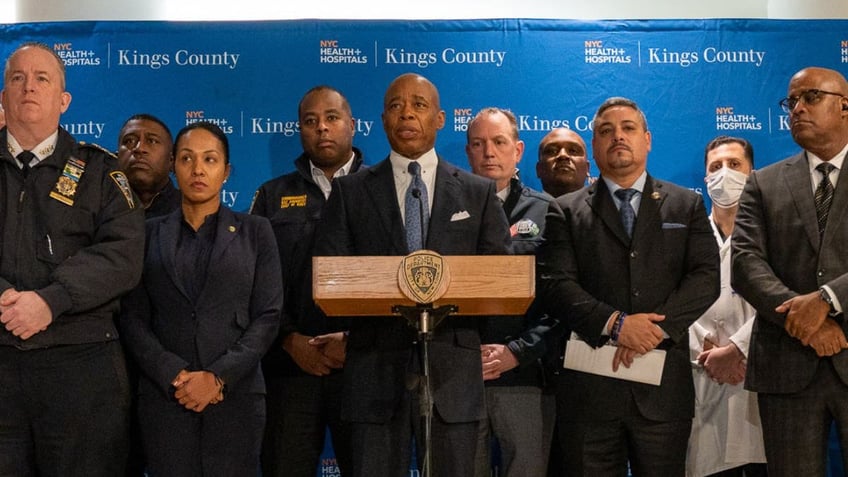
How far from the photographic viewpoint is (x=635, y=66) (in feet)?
18.8

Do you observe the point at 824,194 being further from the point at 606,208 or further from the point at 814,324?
the point at 606,208

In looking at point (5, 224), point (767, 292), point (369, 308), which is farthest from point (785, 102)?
point (5, 224)

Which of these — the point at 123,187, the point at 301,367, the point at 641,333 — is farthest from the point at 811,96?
the point at 123,187

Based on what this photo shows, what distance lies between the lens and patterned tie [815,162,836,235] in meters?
3.85

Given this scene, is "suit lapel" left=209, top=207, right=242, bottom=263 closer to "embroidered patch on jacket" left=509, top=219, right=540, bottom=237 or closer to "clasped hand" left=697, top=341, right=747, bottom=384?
"embroidered patch on jacket" left=509, top=219, right=540, bottom=237

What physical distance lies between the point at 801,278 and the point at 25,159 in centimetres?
305

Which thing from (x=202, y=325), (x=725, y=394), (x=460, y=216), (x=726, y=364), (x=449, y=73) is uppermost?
(x=449, y=73)

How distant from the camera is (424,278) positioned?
8.97 feet

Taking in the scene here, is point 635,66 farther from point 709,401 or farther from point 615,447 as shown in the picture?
point 615,447

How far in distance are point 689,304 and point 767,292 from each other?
298 mm

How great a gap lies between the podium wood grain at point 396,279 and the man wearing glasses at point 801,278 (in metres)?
1.45

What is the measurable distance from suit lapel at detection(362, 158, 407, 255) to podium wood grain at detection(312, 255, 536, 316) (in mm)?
617

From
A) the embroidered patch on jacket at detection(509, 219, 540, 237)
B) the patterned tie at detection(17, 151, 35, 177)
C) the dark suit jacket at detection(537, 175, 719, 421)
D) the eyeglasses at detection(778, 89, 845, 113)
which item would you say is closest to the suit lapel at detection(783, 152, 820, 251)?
the eyeglasses at detection(778, 89, 845, 113)

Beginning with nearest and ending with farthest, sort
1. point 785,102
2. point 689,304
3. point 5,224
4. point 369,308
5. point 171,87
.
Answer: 1. point 369,308
2. point 5,224
3. point 689,304
4. point 785,102
5. point 171,87
